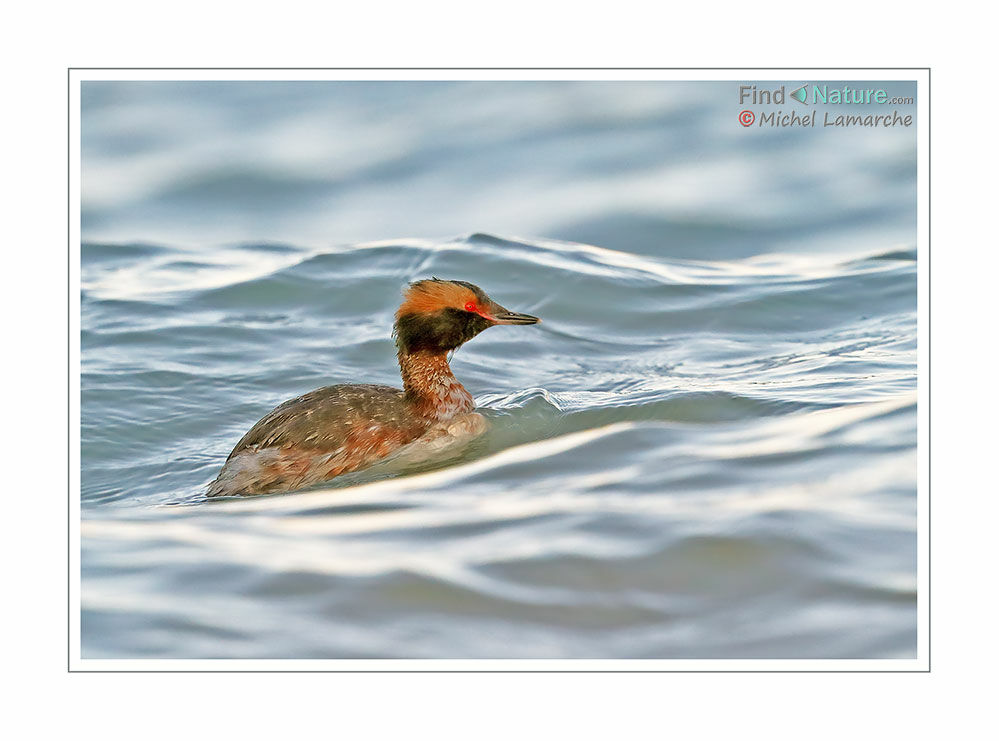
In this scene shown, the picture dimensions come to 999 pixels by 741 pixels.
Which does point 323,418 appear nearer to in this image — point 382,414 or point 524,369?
point 382,414

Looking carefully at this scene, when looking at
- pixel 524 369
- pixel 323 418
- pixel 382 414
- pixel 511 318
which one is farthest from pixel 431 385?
pixel 524 369

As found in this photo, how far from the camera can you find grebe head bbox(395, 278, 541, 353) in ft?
24.2

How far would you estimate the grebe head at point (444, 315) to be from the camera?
7.37 meters

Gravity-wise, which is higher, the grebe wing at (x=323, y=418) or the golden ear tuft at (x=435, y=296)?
the golden ear tuft at (x=435, y=296)

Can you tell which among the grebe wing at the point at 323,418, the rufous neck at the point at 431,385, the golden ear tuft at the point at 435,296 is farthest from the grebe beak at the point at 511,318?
the grebe wing at the point at 323,418

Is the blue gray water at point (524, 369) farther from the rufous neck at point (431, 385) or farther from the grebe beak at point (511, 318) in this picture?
the grebe beak at point (511, 318)

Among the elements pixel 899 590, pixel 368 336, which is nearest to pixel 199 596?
pixel 899 590

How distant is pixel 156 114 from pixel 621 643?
25.9 ft

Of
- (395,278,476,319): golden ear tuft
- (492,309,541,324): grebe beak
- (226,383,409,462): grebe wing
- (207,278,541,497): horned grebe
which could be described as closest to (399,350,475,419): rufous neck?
(207,278,541,497): horned grebe

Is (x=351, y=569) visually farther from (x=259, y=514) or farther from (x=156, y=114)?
(x=156, y=114)

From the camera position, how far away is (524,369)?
9.42 meters

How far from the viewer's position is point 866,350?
855 cm

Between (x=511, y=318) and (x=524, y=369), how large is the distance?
214cm

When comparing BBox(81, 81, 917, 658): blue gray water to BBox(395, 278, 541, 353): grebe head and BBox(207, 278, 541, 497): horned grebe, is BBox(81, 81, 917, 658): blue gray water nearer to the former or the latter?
BBox(207, 278, 541, 497): horned grebe
